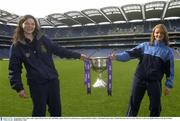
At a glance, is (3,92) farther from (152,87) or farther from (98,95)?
(152,87)

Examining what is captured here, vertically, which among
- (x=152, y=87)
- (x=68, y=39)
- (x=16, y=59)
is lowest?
(x=68, y=39)

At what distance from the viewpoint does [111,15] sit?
46.3 metres

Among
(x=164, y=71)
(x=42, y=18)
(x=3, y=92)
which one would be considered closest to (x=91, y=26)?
(x=42, y=18)

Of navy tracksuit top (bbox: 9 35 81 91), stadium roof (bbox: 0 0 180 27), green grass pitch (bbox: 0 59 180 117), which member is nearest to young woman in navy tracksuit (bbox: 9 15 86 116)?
navy tracksuit top (bbox: 9 35 81 91)

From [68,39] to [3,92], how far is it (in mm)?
43293

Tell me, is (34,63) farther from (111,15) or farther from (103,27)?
Answer: (103,27)

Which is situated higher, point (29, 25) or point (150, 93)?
point (29, 25)

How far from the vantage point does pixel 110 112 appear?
6.21 metres

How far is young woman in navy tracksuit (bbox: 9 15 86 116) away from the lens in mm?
3746

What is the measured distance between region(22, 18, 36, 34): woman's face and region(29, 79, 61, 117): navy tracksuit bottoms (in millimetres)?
609

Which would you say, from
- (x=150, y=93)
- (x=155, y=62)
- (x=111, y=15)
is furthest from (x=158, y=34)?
(x=111, y=15)

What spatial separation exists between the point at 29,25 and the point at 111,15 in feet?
142

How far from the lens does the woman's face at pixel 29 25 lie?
370cm

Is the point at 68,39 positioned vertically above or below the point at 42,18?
below
